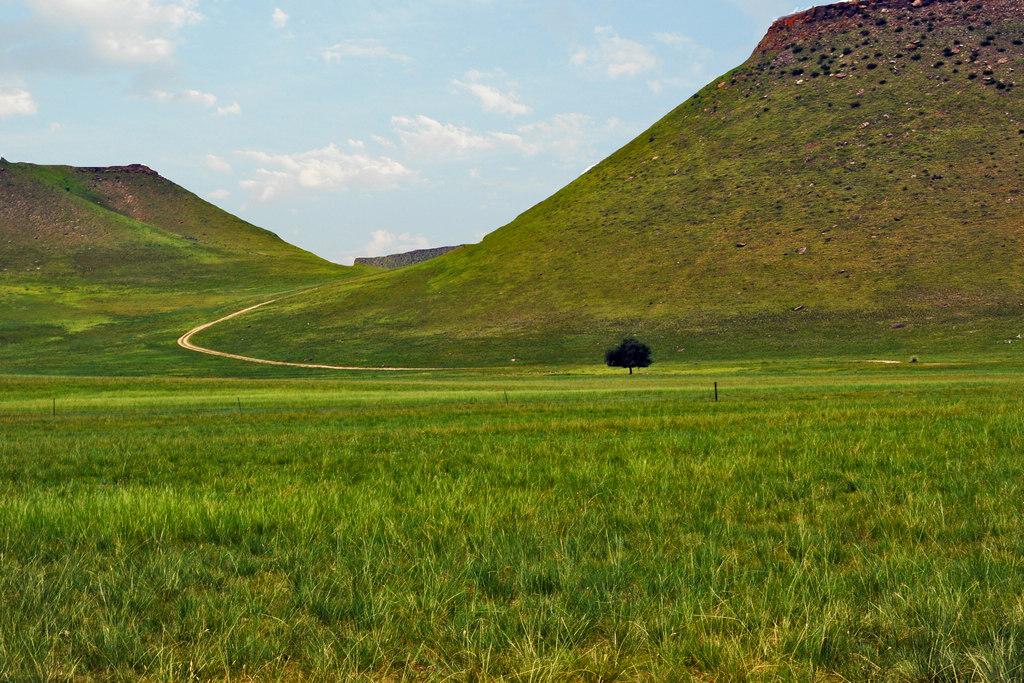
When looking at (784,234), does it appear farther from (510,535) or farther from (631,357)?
(510,535)

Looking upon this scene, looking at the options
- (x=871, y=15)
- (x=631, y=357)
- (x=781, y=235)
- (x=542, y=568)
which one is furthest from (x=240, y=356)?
(x=871, y=15)

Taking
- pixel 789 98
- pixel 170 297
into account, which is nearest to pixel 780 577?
pixel 789 98

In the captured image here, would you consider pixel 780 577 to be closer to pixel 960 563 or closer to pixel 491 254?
pixel 960 563

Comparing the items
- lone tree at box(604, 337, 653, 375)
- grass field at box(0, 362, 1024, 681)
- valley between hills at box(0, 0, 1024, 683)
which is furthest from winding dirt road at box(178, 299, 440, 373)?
grass field at box(0, 362, 1024, 681)

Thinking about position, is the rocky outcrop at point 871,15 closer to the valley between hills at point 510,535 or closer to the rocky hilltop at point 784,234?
the rocky hilltop at point 784,234

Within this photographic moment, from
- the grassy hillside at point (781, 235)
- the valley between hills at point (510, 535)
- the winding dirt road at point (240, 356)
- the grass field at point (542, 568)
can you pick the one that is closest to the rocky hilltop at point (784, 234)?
the grassy hillside at point (781, 235)

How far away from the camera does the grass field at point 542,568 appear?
4.93 m

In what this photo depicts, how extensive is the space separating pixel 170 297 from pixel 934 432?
608 feet

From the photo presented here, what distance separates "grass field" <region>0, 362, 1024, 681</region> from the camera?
4930 millimetres

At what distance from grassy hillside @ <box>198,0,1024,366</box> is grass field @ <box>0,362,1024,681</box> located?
9080 centimetres

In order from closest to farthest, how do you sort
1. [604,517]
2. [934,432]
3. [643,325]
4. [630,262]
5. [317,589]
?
[317,589] → [604,517] → [934,432] → [643,325] → [630,262]

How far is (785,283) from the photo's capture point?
117 metres

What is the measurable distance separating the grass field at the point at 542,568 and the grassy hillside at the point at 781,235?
90.8 metres

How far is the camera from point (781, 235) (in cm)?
12825
